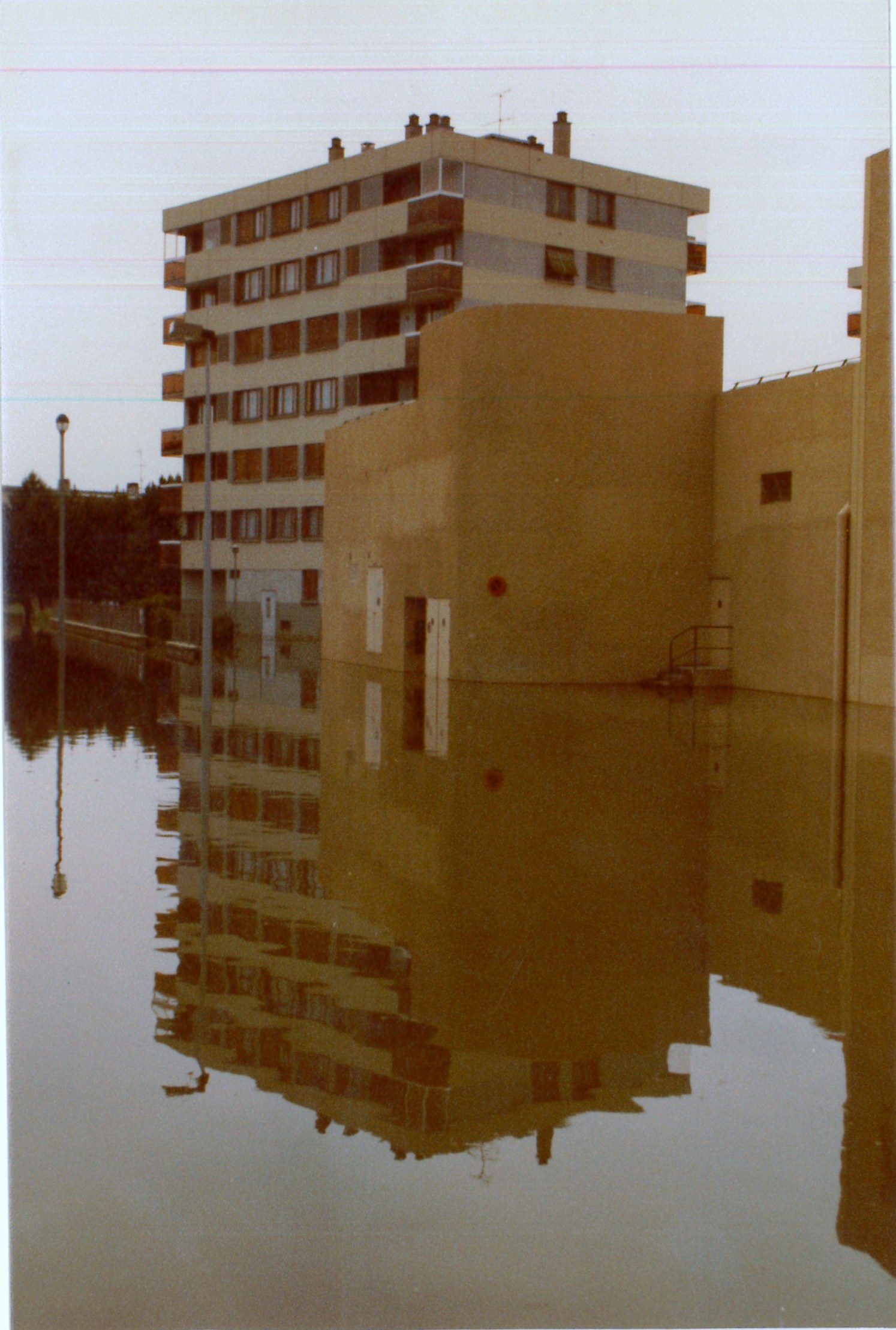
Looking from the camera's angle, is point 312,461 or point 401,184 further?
point 312,461

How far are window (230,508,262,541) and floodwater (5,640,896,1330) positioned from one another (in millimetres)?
47181

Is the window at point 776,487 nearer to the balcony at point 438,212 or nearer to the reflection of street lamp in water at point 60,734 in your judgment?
the reflection of street lamp in water at point 60,734

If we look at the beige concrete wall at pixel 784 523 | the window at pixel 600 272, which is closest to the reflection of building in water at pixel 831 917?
the beige concrete wall at pixel 784 523

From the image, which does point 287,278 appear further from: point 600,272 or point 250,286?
point 600,272

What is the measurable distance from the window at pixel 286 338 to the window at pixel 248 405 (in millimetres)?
1902

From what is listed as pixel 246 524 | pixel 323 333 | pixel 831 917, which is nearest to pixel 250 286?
pixel 323 333

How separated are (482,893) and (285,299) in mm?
51853

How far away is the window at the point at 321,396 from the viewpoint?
57.2 metres

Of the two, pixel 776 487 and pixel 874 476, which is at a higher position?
pixel 776 487

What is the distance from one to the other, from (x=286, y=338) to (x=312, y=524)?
7.67 metres

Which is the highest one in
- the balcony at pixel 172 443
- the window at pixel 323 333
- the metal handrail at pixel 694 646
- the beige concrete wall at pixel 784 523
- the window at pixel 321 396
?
the window at pixel 323 333

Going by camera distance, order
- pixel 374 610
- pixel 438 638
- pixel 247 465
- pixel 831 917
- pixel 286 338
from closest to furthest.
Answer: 1. pixel 831 917
2. pixel 438 638
3. pixel 374 610
4. pixel 286 338
5. pixel 247 465

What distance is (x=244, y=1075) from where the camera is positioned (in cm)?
586

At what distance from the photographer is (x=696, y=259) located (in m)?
58.8
